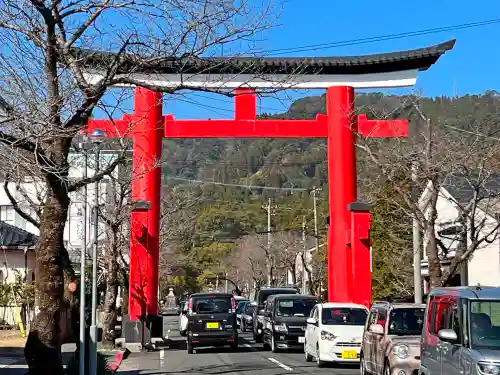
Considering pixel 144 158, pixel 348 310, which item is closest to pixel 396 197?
pixel 348 310

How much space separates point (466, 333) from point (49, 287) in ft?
23.8

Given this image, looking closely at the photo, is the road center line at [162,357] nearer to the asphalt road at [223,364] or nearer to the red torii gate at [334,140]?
the asphalt road at [223,364]

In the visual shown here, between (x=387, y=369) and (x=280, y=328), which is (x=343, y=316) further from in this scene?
(x=387, y=369)

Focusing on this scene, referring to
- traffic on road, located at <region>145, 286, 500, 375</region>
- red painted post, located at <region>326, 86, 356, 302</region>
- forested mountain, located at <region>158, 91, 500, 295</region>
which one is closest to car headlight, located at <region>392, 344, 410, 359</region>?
traffic on road, located at <region>145, 286, 500, 375</region>

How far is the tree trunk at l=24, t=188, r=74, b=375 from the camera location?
1354 cm

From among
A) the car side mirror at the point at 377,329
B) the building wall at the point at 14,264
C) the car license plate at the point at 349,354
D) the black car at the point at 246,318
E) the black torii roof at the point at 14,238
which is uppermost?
the black torii roof at the point at 14,238

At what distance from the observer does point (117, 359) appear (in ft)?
76.6

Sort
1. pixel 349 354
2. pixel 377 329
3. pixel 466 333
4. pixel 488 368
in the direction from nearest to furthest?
pixel 488 368 < pixel 466 333 < pixel 377 329 < pixel 349 354

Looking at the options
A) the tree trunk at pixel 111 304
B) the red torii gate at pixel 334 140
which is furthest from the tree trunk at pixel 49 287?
the tree trunk at pixel 111 304

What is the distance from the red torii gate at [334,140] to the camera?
A: 1021 inches

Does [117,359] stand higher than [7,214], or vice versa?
[7,214]

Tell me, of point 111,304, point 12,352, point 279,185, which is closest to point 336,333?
point 111,304

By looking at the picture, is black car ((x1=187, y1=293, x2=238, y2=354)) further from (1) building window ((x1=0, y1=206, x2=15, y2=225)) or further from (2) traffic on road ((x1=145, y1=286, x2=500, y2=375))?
(1) building window ((x1=0, y1=206, x2=15, y2=225))

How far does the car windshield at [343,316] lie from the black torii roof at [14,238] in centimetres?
2048
